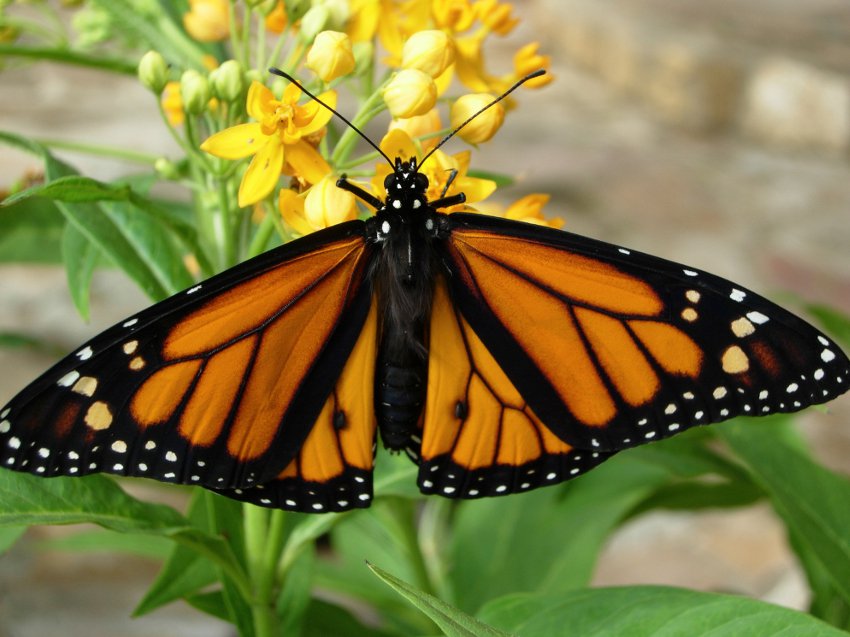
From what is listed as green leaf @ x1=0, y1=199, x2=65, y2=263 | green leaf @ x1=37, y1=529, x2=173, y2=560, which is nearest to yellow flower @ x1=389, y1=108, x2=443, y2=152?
green leaf @ x1=0, y1=199, x2=65, y2=263

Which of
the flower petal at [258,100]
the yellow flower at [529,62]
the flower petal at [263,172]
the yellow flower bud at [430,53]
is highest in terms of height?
the yellow flower at [529,62]

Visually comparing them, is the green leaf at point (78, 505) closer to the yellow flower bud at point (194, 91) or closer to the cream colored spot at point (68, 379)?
the cream colored spot at point (68, 379)

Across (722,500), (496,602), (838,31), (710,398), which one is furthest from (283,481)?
(838,31)

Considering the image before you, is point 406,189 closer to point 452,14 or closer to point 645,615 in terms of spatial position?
point 452,14

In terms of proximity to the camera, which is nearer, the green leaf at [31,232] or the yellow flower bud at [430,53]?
the yellow flower bud at [430,53]

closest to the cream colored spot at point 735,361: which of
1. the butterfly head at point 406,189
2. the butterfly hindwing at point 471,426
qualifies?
the butterfly hindwing at point 471,426

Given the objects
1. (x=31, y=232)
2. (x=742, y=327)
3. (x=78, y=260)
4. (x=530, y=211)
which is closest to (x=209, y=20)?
(x=78, y=260)

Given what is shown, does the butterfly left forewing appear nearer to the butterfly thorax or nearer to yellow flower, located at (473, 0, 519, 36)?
the butterfly thorax

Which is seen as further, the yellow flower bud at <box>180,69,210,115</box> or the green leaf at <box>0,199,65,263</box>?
the green leaf at <box>0,199,65,263</box>

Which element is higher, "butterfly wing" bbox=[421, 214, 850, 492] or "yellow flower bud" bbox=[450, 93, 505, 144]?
"yellow flower bud" bbox=[450, 93, 505, 144]
